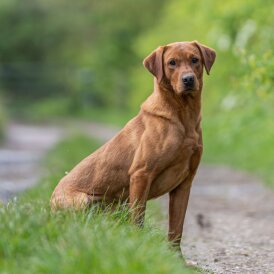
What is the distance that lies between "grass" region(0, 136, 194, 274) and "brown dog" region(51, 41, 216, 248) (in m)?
0.61

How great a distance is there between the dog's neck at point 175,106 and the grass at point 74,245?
38.6 inches

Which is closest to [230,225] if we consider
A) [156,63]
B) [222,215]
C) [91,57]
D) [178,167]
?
[222,215]

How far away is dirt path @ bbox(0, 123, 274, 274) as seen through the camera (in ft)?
23.3

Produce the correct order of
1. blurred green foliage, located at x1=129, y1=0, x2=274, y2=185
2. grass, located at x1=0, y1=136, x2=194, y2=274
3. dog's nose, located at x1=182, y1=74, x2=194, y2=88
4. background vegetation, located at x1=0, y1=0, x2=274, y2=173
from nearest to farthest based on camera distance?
grass, located at x1=0, y1=136, x2=194, y2=274, dog's nose, located at x1=182, y1=74, x2=194, y2=88, blurred green foliage, located at x1=129, y1=0, x2=274, y2=185, background vegetation, located at x1=0, y1=0, x2=274, y2=173

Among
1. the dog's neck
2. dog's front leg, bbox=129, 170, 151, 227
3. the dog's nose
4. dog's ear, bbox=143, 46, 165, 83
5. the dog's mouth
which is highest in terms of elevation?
dog's ear, bbox=143, 46, 165, 83

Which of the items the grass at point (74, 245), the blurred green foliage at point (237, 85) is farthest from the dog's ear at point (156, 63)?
the blurred green foliage at point (237, 85)

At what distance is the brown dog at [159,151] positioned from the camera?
6.34 meters

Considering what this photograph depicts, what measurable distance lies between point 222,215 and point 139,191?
155 inches

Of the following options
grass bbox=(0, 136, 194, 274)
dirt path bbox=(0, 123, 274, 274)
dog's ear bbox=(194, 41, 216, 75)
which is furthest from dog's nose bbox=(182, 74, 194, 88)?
dirt path bbox=(0, 123, 274, 274)

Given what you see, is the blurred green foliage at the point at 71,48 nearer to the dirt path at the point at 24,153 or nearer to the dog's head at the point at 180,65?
the dirt path at the point at 24,153

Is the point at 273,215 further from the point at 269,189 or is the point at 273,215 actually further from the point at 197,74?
the point at 197,74

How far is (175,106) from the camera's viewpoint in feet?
21.2

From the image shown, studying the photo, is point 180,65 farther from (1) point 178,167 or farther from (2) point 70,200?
(2) point 70,200

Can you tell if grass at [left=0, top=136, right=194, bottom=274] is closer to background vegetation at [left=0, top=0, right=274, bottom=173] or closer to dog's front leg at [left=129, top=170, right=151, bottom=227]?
dog's front leg at [left=129, top=170, right=151, bottom=227]
